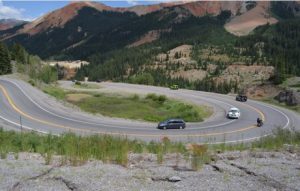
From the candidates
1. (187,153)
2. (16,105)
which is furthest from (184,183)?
(16,105)

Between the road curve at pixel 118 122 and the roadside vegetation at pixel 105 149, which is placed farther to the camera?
the road curve at pixel 118 122

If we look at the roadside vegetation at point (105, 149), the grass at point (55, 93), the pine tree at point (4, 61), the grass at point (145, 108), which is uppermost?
the pine tree at point (4, 61)

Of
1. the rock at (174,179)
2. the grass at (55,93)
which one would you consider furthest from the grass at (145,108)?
the rock at (174,179)

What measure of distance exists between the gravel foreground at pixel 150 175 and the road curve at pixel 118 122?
14.7 metres

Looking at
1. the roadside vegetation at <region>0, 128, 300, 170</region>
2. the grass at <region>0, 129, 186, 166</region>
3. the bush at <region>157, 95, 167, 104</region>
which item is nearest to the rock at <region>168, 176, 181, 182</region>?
the roadside vegetation at <region>0, 128, 300, 170</region>

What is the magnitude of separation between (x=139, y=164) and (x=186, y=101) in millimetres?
69595

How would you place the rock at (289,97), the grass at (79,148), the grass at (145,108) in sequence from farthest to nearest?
1. the rock at (289,97)
2. the grass at (145,108)
3. the grass at (79,148)

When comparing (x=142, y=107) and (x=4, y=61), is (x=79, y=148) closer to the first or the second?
(x=142, y=107)

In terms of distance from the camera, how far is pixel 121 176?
16.7 metres

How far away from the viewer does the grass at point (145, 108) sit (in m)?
68.5

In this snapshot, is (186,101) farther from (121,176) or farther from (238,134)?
(121,176)

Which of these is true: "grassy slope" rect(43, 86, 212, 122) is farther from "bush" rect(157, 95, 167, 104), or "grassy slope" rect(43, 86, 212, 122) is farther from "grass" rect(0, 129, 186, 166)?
"grass" rect(0, 129, 186, 166)

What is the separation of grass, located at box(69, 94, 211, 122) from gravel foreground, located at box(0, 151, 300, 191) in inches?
1730

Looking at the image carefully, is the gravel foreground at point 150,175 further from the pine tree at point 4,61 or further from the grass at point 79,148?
the pine tree at point 4,61
